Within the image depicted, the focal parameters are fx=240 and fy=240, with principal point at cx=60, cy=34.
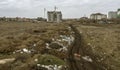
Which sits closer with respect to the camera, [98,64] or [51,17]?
[98,64]

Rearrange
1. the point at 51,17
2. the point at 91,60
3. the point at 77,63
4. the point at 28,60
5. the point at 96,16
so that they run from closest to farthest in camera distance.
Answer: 1. the point at 28,60
2. the point at 77,63
3. the point at 91,60
4. the point at 51,17
5. the point at 96,16

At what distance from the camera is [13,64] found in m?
14.6

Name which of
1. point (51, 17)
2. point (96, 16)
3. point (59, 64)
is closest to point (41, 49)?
point (59, 64)

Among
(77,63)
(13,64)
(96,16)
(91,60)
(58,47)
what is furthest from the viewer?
(96,16)

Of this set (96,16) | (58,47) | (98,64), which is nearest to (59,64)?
(98,64)

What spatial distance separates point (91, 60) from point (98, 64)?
1468 millimetres

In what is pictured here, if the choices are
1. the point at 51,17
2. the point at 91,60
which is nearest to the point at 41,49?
the point at 91,60

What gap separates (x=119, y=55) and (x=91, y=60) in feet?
12.9

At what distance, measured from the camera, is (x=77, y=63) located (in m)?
17.6

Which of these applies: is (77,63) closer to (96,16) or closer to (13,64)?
(13,64)

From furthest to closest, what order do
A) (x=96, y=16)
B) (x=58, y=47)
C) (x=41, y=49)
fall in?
(x=96, y=16), (x=58, y=47), (x=41, y=49)

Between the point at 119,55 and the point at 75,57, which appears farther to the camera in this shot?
the point at 119,55

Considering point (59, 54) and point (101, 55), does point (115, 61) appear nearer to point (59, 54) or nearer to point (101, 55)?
point (101, 55)

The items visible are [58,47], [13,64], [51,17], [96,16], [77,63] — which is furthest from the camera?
[96,16]
